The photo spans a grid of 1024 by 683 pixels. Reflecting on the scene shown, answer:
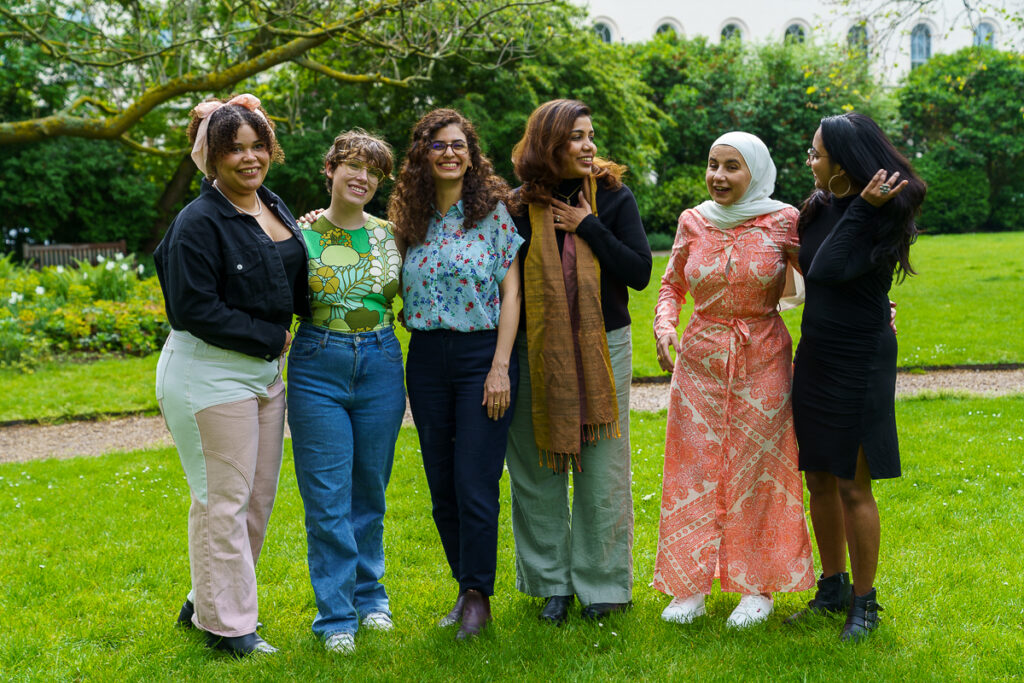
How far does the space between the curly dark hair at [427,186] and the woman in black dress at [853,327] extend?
132cm

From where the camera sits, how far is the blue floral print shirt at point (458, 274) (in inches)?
135

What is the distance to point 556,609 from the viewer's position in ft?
12.4

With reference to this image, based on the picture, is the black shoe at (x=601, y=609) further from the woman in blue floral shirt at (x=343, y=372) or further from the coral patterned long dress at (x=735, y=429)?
the woman in blue floral shirt at (x=343, y=372)

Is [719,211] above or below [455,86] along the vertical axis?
below

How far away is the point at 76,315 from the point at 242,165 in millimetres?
9001

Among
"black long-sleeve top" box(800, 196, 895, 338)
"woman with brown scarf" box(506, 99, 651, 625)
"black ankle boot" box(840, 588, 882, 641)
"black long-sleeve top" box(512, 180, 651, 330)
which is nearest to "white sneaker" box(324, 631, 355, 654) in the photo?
"woman with brown scarf" box(506, 99, 651, 625)

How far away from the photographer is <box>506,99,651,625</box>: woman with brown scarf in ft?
11.6

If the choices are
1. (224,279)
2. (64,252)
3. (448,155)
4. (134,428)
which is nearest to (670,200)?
(64,252)

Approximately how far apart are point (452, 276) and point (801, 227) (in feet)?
4.83

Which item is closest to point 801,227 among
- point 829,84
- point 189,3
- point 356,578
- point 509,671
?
point 509,671

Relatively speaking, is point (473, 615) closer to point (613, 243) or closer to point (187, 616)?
point (187, 616)

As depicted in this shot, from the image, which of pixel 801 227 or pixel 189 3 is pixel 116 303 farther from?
pixel 801 227

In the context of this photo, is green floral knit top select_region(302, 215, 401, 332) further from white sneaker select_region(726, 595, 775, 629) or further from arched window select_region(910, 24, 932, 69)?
arched window select_region(910, 24, 932, 69)

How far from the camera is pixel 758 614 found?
3678mm
